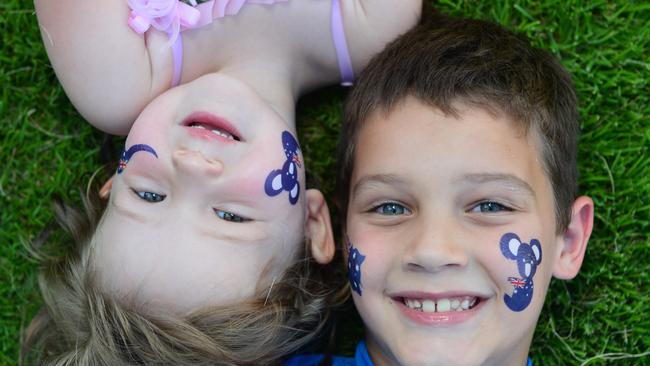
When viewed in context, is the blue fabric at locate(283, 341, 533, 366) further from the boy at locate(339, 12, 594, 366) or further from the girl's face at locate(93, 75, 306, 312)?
the girl's face at locate(93, 75, 306, 312)

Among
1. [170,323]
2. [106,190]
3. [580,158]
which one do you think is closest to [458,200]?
[580,158]

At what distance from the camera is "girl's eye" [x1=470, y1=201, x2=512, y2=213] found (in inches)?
90.6

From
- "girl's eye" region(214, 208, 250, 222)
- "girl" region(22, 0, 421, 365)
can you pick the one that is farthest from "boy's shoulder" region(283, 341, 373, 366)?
"girl's eye" region(214, 208, 250, 222)

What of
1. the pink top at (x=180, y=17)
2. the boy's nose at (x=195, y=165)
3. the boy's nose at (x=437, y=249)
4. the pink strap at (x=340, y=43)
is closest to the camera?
the boy's nose at (x=437, y=249)

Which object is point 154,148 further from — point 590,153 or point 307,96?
point 590,153

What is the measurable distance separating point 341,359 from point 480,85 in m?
1.13

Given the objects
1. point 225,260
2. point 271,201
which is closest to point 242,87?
point 271,201

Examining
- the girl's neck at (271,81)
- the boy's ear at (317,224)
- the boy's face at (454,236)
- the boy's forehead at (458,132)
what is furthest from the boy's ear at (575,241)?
the girl's neck at (271,81)

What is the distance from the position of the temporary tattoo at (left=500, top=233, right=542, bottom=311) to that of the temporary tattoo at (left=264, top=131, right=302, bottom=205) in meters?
0.69

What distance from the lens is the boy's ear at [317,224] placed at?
2.59 m

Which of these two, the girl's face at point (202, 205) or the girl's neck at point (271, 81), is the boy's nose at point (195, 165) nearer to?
the girl's face at point (202, 205)

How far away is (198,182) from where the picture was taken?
7.69ft

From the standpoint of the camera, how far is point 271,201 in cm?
243

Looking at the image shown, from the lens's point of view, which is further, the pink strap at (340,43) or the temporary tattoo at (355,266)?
the pink strap at (340,43)
